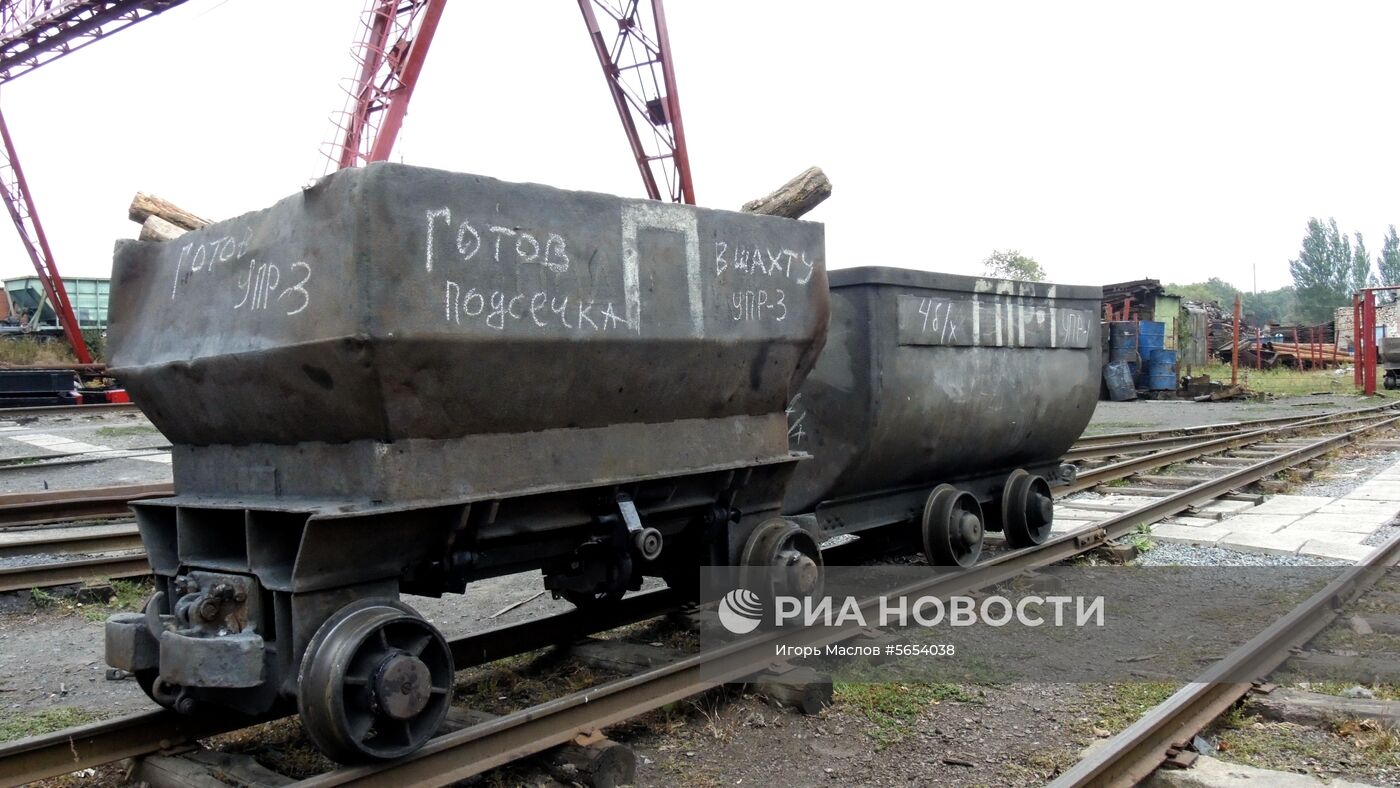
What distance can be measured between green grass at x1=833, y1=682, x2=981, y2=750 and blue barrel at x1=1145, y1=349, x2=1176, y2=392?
2781cm

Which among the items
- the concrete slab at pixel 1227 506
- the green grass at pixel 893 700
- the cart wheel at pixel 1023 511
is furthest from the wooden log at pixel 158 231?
the concrete slab at pixel 1227 506

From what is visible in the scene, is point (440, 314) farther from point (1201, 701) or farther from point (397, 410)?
point (1201, 701)

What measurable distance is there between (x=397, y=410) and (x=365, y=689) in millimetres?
975

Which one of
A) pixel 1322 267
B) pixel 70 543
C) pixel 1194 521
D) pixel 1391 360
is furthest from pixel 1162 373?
pixel 1322 267

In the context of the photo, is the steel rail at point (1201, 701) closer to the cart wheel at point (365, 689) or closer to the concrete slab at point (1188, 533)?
the concrete slab at point (1188, 533)

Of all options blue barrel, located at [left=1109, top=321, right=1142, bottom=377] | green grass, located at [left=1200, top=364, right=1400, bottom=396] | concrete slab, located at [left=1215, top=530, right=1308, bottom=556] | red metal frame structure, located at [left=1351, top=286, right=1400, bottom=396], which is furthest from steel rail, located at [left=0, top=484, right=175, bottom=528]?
green grass, located at [left=1200, top=364, right=1400, bottom=396]

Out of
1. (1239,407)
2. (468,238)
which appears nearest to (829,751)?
(468,238)

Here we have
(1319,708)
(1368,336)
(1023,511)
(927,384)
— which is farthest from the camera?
(1368,336)

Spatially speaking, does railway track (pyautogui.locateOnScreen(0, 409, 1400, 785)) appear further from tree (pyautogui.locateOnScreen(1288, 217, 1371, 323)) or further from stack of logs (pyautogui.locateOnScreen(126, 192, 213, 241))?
tree (pyautogui.locateOnScreen(1288, 217, 1371, 323))

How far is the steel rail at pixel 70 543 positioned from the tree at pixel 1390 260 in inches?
5135

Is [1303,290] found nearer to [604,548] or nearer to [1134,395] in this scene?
[1134,395]

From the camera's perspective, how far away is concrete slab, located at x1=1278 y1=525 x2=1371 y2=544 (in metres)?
8.00

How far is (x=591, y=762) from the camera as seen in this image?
147 inches

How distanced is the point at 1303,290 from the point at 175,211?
397 feet
